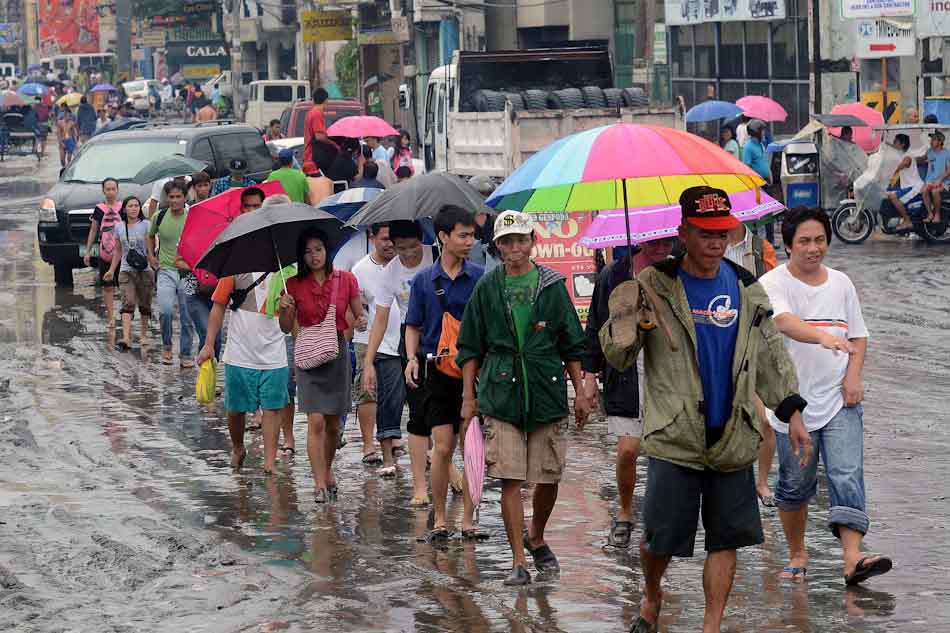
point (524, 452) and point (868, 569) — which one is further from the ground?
point (524, 452)

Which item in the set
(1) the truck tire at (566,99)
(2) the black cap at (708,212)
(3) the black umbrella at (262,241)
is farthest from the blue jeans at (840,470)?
(1) the truck tire at (566,99)

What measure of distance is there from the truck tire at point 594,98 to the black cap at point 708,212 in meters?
18.7

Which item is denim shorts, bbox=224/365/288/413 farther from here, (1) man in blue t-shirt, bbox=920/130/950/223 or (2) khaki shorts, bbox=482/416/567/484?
(1) man in blue t-shirt, bbox=920/130/950/223

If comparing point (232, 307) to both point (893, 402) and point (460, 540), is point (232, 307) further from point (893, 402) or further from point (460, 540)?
point (893, 402)

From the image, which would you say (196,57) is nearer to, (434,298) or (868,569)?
(434,298)

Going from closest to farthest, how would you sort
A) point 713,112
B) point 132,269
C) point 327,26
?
point 132,269 → point 713,112 → point 327,26

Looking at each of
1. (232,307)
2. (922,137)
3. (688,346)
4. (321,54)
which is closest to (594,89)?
(922,137)

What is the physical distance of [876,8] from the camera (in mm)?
30109

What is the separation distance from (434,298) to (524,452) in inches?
52.9

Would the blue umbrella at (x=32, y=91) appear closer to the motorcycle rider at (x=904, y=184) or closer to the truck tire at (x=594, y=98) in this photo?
the truck tire at (x=594, y=98)

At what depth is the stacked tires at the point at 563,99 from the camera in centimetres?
2466

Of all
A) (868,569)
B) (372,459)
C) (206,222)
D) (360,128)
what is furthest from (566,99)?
(868,569)

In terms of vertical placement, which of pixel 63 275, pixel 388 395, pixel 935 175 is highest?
pixel 935 175

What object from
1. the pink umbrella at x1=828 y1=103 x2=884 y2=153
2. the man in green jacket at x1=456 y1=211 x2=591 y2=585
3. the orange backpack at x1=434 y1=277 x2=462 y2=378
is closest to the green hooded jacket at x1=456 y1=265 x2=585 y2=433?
the man in green jacket at x1=456 y1=211 x2=591 y2=585
